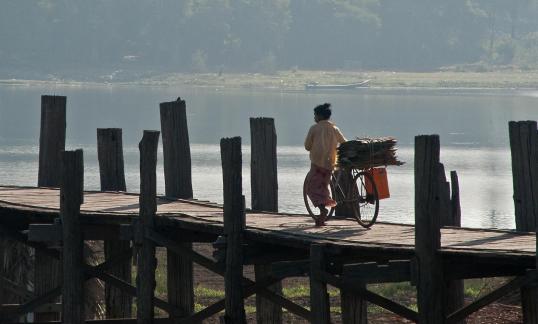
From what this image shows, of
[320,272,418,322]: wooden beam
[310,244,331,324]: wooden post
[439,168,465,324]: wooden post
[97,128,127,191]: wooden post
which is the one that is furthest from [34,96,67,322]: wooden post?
[320,272,418,322]: wooden beam

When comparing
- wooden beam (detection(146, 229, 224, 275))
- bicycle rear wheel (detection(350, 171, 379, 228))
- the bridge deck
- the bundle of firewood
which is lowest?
wooden beam (detection(146, 229, 224, 275))

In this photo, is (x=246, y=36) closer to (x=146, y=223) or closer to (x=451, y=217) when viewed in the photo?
(x=451, y=217)

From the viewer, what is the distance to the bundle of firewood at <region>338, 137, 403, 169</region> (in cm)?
1395

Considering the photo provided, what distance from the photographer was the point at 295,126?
7688 cm

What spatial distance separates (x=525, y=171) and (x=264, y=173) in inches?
125

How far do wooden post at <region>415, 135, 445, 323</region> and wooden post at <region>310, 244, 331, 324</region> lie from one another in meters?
0.96

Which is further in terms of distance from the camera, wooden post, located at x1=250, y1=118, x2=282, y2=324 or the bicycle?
wooden post, located at x1=250, y1=118, x2=282, y2=324

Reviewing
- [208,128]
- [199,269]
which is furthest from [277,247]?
[208,128]

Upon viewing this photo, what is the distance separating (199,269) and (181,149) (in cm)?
881

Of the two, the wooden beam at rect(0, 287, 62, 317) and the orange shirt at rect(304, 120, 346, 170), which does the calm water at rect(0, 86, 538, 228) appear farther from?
the orange shirt at rect(304, 120, 346, 170)

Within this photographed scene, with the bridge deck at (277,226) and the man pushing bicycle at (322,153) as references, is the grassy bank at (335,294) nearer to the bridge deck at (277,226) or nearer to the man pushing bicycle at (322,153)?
the bridge deck at (277,226)

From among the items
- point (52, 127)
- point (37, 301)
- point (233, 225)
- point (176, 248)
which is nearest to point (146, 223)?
point (176, 248)

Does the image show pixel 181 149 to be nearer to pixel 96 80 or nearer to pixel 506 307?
pixel 506 307

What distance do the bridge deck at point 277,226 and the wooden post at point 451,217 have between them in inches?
29.4
